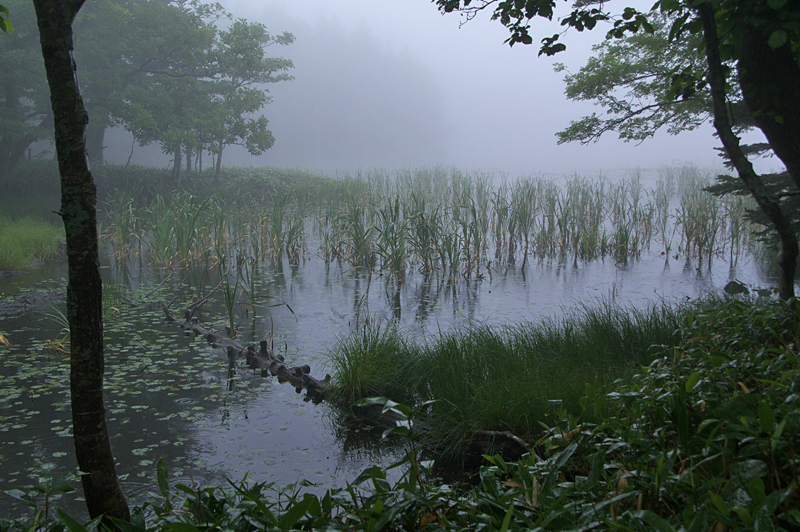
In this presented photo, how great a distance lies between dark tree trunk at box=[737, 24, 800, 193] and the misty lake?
268 cm

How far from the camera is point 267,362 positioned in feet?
14.4

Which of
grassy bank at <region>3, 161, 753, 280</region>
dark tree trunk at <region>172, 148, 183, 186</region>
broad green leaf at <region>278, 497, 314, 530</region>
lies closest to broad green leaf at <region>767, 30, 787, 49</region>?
broad green leaf at <region>278, 497, 314, 530</region>

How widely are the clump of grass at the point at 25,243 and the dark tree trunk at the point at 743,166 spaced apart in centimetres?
945

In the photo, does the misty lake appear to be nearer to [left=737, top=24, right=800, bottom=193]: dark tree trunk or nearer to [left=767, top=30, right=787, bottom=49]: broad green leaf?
[left=767, top=30, right=787, bottom=49]: broad green leaf

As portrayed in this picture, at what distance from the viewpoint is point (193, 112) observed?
1653 centimetres

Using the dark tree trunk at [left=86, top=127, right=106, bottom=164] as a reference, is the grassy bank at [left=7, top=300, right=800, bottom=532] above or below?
below

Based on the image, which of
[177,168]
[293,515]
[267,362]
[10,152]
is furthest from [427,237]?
[10,152]

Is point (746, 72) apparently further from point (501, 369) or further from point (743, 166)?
point (501, 369)

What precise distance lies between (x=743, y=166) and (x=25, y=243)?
34.6 feet

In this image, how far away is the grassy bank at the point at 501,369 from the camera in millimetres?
2955

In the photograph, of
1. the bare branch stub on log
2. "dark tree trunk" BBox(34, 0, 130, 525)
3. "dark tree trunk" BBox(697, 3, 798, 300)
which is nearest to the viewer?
"dark tree trunk" BBox(34, 0, 130, 525)

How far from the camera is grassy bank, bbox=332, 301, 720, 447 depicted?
2955 millimetres

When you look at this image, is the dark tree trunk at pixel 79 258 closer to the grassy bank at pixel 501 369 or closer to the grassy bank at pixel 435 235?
the grassy bank at pixel 501 369

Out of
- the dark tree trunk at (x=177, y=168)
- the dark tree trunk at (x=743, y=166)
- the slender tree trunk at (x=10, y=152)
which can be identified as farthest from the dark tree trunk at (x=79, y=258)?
the dark tree trunk at (x=177, y=168)
